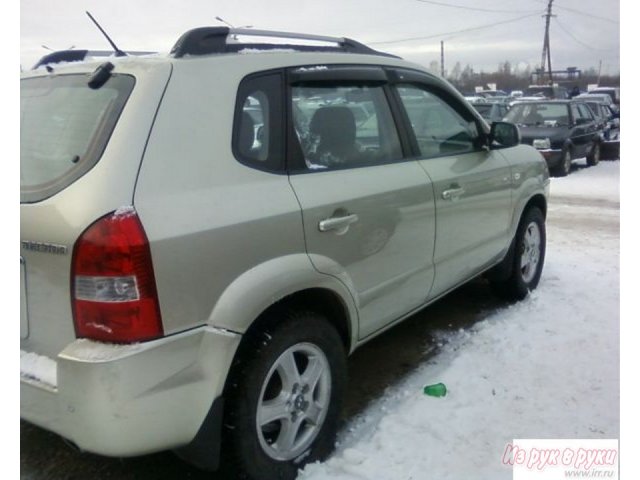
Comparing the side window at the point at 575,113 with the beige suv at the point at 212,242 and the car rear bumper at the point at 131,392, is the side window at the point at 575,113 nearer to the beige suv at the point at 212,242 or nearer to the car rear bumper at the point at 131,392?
the beige suv at the point at 212,242

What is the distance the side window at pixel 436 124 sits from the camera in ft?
10.8

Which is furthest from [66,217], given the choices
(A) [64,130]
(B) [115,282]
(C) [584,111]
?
(C) [584,111]

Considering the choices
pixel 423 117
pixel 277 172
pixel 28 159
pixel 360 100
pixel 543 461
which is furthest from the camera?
pixel 423 117

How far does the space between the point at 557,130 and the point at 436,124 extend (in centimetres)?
1066

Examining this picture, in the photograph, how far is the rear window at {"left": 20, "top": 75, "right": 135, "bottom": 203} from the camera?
1965 millimetres

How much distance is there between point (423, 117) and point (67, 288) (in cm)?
226

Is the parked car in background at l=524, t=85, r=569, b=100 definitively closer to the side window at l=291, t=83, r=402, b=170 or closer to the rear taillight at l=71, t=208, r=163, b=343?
the side window at l=291, t=83, r=402, b=170

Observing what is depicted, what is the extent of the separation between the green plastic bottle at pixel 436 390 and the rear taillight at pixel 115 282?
5.97ft

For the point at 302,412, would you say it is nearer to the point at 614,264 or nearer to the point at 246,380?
the point at 246,380

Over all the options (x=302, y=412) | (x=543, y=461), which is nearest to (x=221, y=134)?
(x=302, y=412)

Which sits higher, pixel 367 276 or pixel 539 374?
pixel 367 276

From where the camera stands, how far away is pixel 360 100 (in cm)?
295

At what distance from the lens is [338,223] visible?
8.18ft

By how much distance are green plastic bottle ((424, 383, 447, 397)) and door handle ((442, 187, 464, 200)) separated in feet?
3.39
